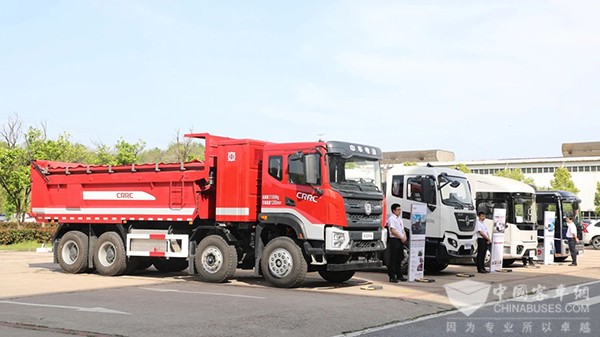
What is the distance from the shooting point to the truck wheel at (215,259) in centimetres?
1534

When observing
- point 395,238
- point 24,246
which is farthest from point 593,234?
point 24,246

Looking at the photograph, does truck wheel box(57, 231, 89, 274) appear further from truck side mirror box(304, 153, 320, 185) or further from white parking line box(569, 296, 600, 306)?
white parking line box(569, 296, 600, 306)

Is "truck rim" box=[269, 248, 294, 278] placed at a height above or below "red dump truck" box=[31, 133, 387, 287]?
below

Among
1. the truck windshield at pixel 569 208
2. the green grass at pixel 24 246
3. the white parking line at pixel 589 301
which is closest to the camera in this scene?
the white parking line at pixel 589 301

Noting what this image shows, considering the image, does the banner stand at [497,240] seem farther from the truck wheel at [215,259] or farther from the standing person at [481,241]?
the truck wheel at [215,259]

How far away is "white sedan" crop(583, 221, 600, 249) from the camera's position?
3709 centimetres

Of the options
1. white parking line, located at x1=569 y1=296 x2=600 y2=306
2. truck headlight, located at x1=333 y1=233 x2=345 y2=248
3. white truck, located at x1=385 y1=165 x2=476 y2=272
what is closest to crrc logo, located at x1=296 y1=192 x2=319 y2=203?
truck headlight, located at x1=333 y1=233 x2=345 y2=248

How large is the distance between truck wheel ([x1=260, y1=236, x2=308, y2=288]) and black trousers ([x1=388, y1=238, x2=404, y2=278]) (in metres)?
2.34

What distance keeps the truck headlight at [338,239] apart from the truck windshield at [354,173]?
0.99 meters

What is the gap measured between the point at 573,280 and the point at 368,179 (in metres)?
6.14

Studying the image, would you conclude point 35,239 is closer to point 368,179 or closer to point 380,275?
point 380,275

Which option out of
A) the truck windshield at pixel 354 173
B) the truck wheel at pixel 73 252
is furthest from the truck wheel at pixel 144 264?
the truck windshield at pixel 354 173

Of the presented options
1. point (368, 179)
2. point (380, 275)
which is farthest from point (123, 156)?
point (368, 179)

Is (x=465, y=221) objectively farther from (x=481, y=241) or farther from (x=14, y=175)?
(x=14, y=175)
